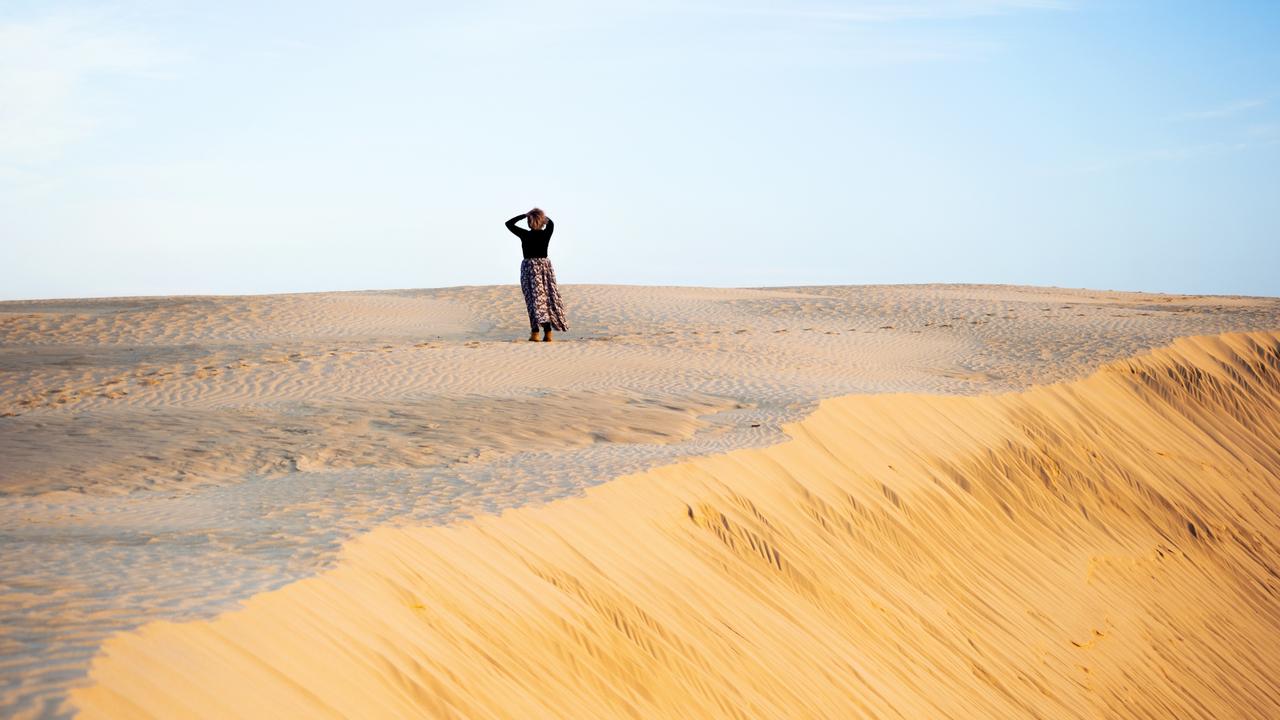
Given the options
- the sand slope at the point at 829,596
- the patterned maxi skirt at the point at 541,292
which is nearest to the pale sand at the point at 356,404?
the sand slope at the point at 829,596

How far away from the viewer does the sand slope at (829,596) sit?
406cm

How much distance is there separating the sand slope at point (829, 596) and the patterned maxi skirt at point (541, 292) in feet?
17.3

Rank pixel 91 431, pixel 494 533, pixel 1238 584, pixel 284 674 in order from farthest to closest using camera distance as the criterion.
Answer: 1. pixel 1238 584
2. pixel 91 431
3. pixel 494 533
4. pixel 284 674

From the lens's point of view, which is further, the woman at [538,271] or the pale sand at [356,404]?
the woman at [538,271]

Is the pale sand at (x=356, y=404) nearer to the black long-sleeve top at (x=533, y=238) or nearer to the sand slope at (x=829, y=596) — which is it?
the sand slope at (x=829, y=596)

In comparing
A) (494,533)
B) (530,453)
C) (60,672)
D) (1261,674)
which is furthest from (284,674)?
(1261,674)

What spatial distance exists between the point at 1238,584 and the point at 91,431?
1069 centimetres

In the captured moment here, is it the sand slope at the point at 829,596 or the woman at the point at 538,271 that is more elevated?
the woman at the point at 538,271

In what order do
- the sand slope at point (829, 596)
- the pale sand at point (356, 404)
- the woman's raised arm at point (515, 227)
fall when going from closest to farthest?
the sand slope at point (829, 596)
the pale sand at point (356, 404)
the woman's raised arm at point (515, 227)

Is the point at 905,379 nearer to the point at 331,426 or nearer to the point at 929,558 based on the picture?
the point at 929,558

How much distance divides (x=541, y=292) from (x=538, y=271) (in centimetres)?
41

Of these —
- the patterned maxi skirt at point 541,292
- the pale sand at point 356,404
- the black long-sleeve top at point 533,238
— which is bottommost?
the pale sand at point 356,404

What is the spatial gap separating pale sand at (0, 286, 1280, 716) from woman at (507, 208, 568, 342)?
607mm

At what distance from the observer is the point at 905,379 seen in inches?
526
